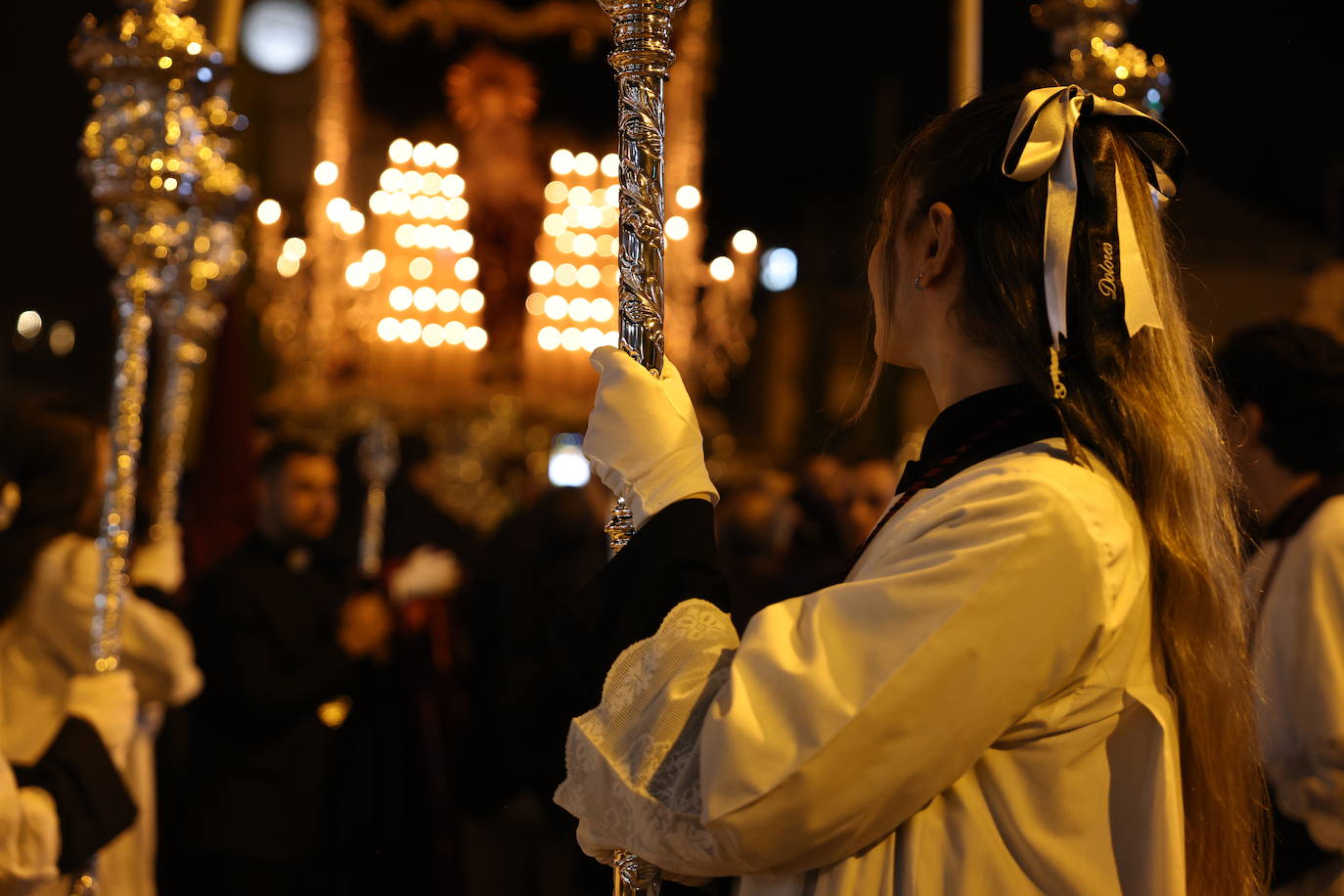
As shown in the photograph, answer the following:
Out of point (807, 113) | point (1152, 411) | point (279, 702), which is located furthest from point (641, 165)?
point (807, 113)

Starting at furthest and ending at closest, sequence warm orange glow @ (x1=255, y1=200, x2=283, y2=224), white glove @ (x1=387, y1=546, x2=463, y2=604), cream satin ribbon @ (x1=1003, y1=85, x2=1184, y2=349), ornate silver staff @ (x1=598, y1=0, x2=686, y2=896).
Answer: warm orange glow @ (x1=255, y1=200, x2=283, y2=224)
white glove @ (x1=387, y1=546, x2=463, y2=604)
ornate silver staff @ (x1=598, y1=0, x2=686, y2=896)
cream satin ribbon @ (x1=1003, y1=85, x2=1184, y2=349)

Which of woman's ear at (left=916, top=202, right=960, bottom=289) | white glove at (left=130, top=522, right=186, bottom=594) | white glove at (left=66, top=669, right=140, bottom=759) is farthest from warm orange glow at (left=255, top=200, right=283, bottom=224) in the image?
woman's ear at (left=916, top=202, right=960, bottom=289)

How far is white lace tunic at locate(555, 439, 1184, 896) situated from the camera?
4.16 ft

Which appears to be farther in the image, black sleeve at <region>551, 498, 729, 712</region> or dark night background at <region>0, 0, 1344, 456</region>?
dark night background at <region>0, 0, 1344, 456</region>

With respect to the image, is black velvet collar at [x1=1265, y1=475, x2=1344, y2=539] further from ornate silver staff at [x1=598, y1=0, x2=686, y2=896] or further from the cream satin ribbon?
ornate silver staff at [x1=598, y1=0, x2=686, y2=896]

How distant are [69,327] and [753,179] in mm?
8217

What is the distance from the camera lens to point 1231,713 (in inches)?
59.4

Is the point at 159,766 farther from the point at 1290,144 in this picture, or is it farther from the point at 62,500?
the point at 1290,144

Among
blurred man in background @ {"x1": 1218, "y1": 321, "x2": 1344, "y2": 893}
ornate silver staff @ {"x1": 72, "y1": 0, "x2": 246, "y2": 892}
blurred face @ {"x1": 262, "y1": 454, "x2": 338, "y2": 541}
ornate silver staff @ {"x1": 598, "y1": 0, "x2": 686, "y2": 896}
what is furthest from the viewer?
blurred face @ {"x1": 262, "y1": 454, "x2": 338, "y2": 541}

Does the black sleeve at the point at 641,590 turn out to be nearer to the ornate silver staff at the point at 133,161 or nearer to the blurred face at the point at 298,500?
the ornate silver staff at the point at 133,161

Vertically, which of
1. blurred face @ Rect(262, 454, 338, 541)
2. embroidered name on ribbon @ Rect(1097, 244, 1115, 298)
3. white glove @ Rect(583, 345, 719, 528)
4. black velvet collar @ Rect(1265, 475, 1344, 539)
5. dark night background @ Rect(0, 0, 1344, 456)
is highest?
dark night background @ Rect(0, 0, 1344, 456)

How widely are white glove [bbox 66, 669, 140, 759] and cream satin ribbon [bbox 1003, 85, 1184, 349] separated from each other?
1.91 meters

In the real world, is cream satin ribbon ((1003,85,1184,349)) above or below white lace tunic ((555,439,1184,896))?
above

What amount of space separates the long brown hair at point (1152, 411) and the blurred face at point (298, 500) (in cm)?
315
